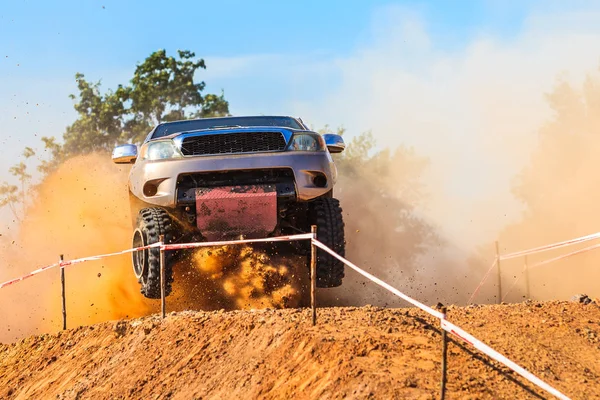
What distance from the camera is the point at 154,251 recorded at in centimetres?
998

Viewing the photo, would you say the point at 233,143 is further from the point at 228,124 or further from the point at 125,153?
the point at 125,153

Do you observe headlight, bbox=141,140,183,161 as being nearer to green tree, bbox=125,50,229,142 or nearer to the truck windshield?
the truck windshield

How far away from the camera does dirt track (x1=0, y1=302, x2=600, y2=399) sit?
644 centimetres

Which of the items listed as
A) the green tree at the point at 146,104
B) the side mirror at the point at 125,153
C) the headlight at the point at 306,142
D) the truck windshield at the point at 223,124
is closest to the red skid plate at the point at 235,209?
the headlight at the point at 306,142

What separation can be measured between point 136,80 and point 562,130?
68.1 feet

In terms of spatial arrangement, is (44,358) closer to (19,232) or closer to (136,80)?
(19,232)

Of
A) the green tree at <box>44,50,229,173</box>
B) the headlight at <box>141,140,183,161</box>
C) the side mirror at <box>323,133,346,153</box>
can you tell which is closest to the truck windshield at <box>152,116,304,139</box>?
the side mirror at <box>323,133,346,153</box>

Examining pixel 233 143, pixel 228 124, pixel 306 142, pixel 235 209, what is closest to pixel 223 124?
pixel 228 124

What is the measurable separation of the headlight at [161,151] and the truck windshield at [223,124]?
72cm

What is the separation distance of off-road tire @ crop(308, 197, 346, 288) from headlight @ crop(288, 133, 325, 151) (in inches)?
26.9

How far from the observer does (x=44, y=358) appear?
9.93m

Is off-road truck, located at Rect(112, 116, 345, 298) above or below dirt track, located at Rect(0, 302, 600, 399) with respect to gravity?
above

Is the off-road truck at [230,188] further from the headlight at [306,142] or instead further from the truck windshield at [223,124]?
the truck windshield at [223,124]

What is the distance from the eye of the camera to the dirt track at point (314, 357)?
6.44 metres
